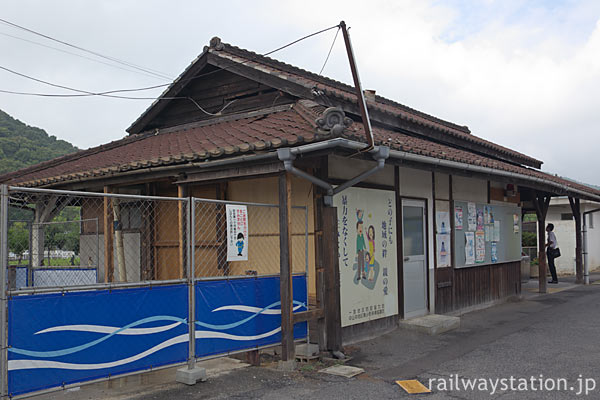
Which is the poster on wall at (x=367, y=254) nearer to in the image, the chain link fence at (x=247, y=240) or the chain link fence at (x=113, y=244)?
the chain link fence at (x=247, y=240)

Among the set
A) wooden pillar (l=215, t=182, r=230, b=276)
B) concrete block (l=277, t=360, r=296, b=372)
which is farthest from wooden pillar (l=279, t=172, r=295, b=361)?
wooden pillar (l=215, t=182, r=230, b=276)

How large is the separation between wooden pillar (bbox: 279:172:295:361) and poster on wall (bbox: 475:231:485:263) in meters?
5.64

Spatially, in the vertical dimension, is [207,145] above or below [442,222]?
above

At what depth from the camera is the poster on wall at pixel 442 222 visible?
9.32 metres

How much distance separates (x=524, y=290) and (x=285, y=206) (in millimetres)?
10008

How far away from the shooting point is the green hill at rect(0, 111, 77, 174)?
2477 centimetres

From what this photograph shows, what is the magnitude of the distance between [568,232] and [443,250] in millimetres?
11877

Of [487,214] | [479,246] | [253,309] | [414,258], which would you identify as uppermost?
[487,214]

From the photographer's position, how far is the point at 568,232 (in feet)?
62.1

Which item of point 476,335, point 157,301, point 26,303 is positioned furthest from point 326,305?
point 26,303

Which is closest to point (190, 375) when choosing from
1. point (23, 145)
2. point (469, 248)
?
point (469, 248)

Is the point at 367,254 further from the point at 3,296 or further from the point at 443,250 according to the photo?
the point at 3,296

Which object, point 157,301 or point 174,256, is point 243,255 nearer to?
point 157,301

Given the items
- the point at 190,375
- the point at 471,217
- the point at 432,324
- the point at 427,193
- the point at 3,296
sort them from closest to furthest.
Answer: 1. the point at 3,296
2. the point at 190,375
3. the point at 432,324
4. the point at 427,193
5. the point at 471,217
